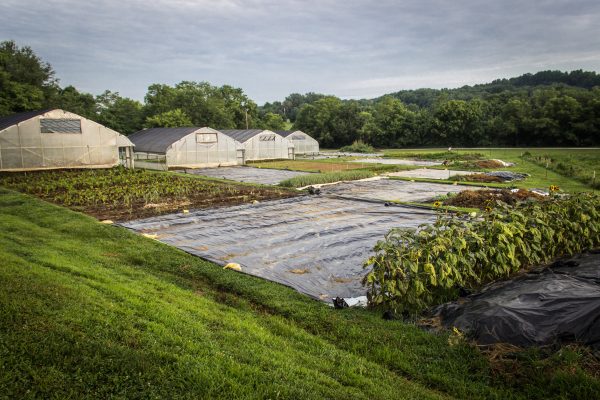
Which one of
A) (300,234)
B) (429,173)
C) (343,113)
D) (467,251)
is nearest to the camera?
(467,251)

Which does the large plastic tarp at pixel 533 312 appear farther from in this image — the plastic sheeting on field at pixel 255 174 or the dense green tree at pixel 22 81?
the dense green tree at pixel 22 81

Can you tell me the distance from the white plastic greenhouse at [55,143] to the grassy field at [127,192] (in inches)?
63.7

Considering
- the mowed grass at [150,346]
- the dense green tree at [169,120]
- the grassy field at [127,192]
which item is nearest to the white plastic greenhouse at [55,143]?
the grassy field at [127,192]

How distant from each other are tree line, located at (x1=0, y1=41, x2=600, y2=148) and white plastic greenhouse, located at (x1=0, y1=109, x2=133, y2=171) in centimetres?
1586

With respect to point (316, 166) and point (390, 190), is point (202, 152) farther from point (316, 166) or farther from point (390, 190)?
point (390, 190)

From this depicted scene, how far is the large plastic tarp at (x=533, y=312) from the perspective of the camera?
198 inches

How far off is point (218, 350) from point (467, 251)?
4549mm

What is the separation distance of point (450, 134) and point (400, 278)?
57.1 meters

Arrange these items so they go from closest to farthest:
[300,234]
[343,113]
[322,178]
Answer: [300,234] < [322,178] < [343,113]

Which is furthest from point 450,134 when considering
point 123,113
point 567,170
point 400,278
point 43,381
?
point 43,381

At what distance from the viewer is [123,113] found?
51.4 meters

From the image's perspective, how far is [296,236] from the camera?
11648mm

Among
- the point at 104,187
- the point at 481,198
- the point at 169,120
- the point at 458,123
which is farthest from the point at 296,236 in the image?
the point at 458,123

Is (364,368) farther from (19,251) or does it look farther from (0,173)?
(0,173)
